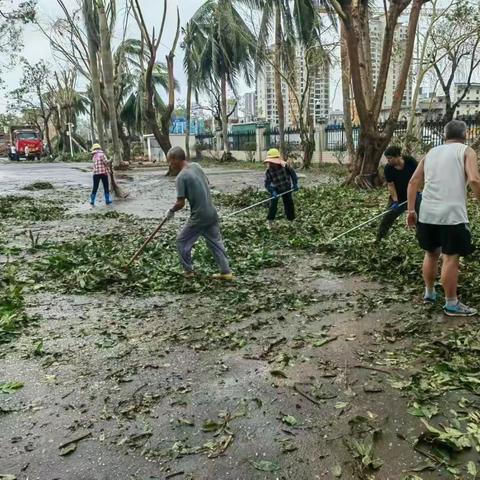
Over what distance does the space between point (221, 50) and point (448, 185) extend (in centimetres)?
2717

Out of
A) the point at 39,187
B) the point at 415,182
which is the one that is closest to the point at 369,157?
the point at 415,182

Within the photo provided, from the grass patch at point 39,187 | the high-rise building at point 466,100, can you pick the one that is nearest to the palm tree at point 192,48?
the high-rise building at point 466,100

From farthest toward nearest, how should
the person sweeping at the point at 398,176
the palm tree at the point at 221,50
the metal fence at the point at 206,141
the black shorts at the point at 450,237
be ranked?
the metal fence at the point at 206,141, the palm tree at the point at 221,50, the person sweeping at the point at 398,176, the black shorts at the point at 450,237

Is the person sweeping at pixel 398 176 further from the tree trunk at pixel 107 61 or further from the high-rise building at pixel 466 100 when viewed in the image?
the high-rise building at pixel 466 100

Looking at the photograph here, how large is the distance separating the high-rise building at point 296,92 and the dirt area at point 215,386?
19446 mm

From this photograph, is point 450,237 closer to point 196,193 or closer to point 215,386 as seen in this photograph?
point 215,386

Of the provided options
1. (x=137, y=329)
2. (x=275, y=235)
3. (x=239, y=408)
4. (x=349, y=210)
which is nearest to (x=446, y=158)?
(x=239, y=408)

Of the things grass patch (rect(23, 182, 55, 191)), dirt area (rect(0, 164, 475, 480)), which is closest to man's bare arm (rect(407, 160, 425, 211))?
dirt area (rect(0, 164, 475, 480))

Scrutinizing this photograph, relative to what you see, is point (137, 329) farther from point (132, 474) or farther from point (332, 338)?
point (132, 474)

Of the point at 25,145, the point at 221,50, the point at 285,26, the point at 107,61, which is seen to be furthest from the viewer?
the point at 25,145

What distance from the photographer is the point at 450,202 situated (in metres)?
4.47

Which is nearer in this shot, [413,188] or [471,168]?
[471,168]

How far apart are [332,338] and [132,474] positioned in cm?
216

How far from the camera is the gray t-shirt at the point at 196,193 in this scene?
5.98 m
